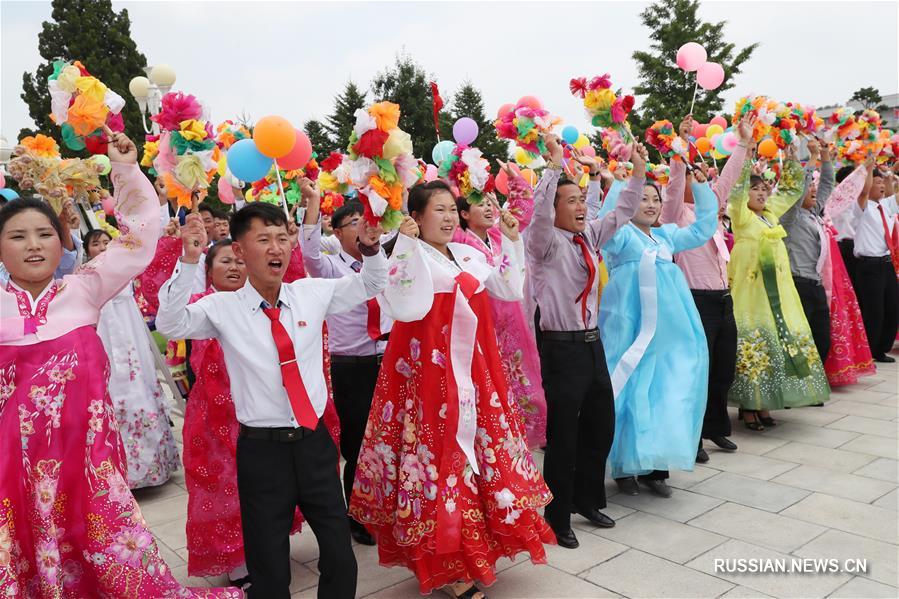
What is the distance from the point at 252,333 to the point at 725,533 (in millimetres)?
2613

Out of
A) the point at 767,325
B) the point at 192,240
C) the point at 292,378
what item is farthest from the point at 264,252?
the point at 767,325

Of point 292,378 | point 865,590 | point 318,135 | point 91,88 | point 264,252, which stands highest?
point 318,135

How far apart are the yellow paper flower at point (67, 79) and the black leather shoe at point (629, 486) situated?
349cm

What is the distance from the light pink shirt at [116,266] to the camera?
274cm

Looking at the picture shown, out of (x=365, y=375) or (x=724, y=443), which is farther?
(x=724, y=443)

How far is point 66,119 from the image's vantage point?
268 centimetres

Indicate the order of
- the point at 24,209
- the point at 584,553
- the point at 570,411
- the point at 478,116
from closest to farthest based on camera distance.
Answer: the point at 24,209 < the point at 584,553 < the point at 570,411 < the point at 478,116

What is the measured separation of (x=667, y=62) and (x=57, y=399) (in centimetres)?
1952

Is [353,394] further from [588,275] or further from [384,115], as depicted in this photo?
[384,115]

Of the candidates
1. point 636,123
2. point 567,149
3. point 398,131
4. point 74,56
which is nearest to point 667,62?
point 636,123

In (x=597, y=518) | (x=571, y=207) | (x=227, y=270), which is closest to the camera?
(x=227, y=270)

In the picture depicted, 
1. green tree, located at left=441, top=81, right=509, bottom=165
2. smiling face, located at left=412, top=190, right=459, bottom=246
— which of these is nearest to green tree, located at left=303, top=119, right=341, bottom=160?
green tree, located at left=441, top=81, right=509, bottom=165

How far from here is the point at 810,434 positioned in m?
5.56

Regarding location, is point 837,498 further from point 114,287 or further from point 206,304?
point 114,287
